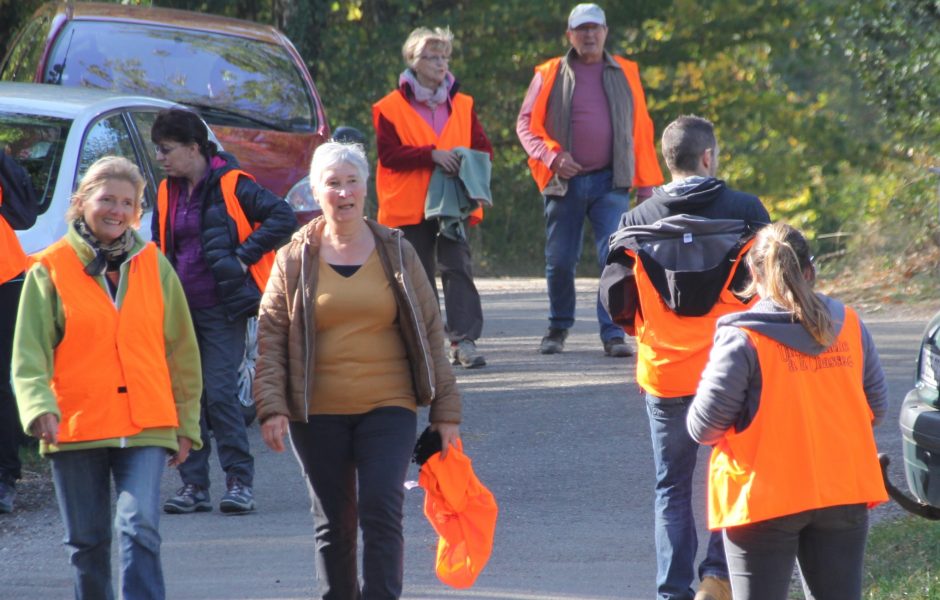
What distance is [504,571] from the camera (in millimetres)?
6281

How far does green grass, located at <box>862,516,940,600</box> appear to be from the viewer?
5.73 m

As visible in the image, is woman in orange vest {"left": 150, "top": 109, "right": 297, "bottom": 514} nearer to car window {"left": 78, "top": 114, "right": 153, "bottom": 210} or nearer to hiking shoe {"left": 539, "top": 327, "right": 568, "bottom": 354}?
car window {"left": 78, "top": 114, "right": 153, "bottom": 210}

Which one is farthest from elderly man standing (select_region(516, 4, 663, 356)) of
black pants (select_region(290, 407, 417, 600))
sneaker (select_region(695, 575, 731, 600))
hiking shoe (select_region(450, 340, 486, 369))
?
black pants (select_region(290, 407, 417, 600))

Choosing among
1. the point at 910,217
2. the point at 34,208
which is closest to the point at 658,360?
the point at 34,208

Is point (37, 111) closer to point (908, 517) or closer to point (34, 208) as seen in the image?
point (34, 208)

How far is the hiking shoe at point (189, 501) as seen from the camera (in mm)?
7230

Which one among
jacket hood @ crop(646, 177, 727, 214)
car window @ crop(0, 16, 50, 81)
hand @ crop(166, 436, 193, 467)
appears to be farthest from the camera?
car window @ crop(0, 16, 50, 81)

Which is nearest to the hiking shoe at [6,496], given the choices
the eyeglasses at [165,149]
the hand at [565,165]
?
the eyeglasses at [165,149]

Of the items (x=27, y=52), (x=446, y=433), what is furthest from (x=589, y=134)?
(x=446, y=433)

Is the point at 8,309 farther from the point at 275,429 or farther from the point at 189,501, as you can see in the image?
the point at 275,429

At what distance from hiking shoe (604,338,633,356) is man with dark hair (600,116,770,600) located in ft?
16.6

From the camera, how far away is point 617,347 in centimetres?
1071

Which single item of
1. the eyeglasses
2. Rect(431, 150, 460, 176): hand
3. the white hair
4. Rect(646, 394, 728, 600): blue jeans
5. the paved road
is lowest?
the paved road

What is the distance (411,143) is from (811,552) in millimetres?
6146
